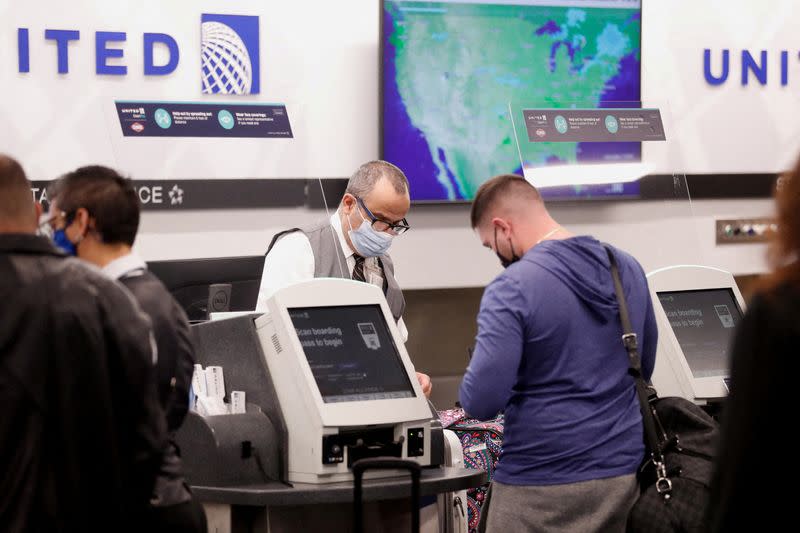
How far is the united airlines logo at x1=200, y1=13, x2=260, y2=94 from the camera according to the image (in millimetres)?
5879

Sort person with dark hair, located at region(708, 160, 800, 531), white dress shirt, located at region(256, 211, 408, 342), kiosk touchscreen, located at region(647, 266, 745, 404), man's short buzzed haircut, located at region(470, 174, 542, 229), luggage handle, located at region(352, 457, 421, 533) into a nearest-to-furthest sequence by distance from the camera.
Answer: person with dark hair, located at region(708, 160, 800, 531)
luggage handle, located at region(352, 457, 421, 533)
man's short buzzed haircut, located at region(470, 174, 542, 229)
kiosk touchscreen, located at region(647, 266, 745, 404)
white dress shirt, located at region(256, 211, 408, 342)

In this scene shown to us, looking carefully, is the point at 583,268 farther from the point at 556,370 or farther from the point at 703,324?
the point at 703,324

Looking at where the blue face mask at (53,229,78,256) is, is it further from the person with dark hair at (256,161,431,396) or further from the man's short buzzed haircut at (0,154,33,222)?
the person with dark hair at (256,161,431,396)

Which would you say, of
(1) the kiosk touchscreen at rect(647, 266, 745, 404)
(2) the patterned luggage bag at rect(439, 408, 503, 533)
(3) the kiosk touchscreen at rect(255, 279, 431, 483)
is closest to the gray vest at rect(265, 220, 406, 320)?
(2) the patterned luggage bag at rect(439, 408, 503, 533)

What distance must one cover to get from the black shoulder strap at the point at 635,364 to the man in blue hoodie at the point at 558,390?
0.07 ft

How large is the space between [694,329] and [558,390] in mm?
1093

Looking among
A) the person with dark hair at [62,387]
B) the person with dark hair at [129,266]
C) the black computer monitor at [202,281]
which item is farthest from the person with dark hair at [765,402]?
the black computer monitor at [202,281]

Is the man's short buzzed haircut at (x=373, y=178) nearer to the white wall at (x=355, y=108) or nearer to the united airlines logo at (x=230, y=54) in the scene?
the white wall at (x=355, y=108)

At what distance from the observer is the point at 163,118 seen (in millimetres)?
5320

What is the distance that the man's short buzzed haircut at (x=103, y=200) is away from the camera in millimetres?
2729

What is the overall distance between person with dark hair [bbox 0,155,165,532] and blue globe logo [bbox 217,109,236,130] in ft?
10.7

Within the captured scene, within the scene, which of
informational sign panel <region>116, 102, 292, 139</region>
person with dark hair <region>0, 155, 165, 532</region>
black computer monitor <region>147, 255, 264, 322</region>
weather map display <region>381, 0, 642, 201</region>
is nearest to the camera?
person with dark hair <region>0, 155, 165, 532</region>

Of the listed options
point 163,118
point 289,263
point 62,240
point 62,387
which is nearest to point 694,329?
point 289,263

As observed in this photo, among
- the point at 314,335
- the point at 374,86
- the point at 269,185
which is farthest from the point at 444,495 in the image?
the point at 374,86
